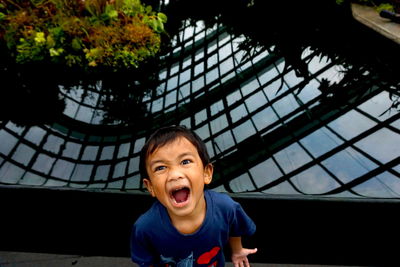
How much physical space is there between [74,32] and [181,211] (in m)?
3.17

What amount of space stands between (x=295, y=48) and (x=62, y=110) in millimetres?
3072

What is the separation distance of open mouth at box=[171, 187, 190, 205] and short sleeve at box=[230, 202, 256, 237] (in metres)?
0.33

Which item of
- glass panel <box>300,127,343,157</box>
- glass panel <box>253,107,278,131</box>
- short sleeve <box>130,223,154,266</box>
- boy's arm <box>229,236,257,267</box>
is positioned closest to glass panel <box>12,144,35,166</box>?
short sleeve <box>130,223,154,266</box>

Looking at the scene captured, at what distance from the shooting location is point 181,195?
4.69ft

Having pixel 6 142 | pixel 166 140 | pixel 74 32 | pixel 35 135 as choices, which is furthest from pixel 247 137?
pixel 74 32

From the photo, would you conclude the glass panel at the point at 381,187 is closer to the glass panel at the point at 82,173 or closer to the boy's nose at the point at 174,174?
the boy's nose at the point at 174,174

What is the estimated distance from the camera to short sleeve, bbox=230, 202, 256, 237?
164 cm

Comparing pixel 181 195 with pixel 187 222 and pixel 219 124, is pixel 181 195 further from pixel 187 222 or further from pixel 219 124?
pixel 219 124

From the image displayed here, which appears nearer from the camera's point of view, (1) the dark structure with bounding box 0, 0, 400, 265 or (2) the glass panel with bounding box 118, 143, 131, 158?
(1) the dark structure with bounding box 0, 0, 400, 265

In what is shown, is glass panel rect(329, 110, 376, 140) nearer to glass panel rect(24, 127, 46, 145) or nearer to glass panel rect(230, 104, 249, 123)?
glass panel rect(230, 104, 249, 123)

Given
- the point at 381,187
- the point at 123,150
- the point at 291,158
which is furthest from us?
the point at 123,150

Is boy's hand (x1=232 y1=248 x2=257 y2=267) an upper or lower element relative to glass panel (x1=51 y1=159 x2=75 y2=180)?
lower

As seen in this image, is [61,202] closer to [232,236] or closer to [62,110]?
[62,110]

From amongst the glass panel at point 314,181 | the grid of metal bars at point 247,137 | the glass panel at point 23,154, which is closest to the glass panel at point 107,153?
the grid of metal bars at point 247,137
